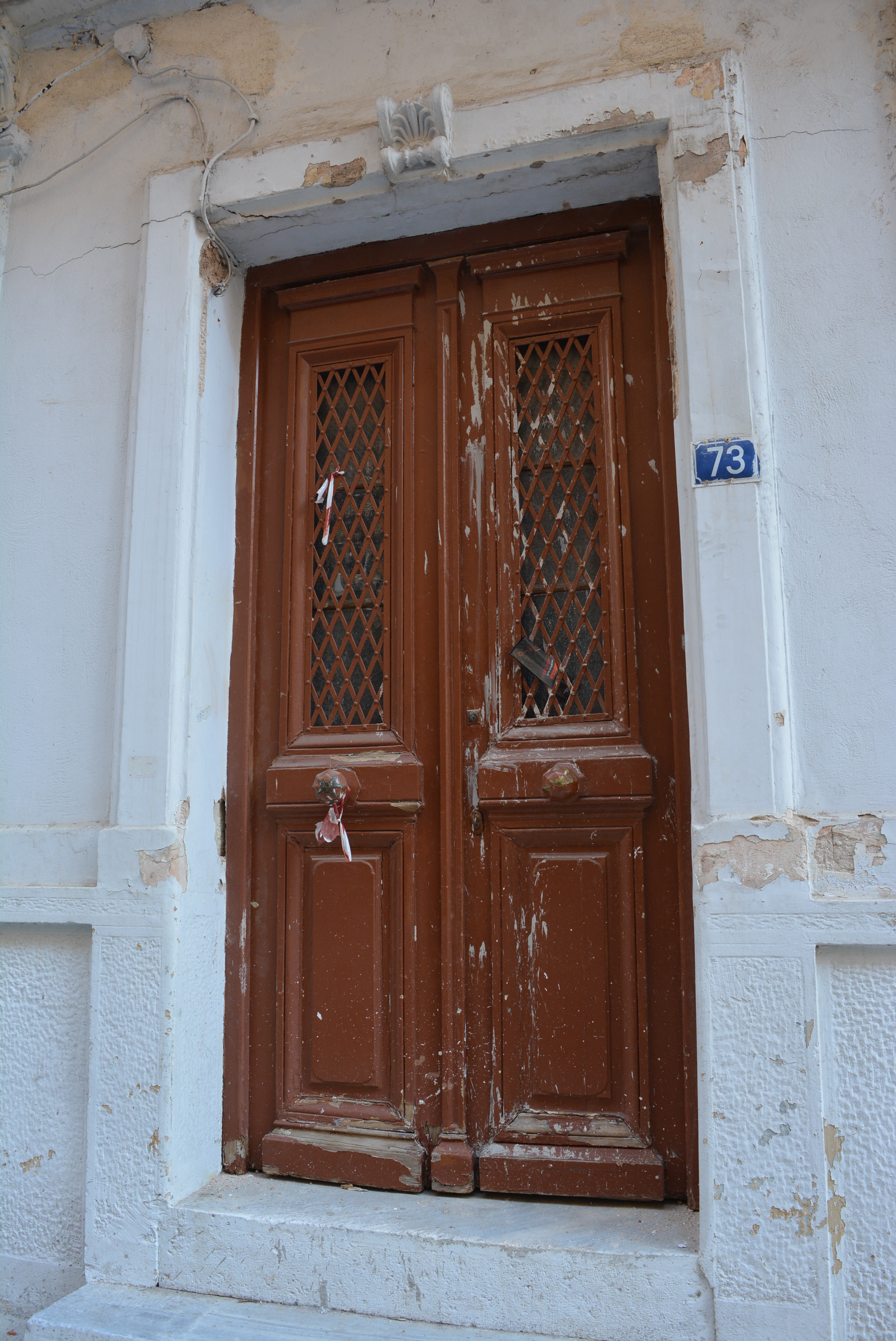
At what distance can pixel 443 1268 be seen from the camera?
2.17 meters

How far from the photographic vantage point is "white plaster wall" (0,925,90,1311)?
2.51 meters

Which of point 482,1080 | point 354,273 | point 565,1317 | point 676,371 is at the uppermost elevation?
point 354,273

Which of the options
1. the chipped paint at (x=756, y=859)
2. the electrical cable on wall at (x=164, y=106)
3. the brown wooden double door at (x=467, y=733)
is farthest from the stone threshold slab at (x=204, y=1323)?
the electrical cable on wall at (x=164, y=106)

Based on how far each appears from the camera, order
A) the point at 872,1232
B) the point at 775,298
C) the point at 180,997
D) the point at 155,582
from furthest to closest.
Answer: the point at 155,582
the point at 180,997
the point at 775,298
the point at 872,1232

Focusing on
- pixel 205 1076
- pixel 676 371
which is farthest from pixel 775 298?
pixel 205 1076

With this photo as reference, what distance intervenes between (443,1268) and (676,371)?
2.20m

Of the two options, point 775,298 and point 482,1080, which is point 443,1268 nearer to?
point 482,1080

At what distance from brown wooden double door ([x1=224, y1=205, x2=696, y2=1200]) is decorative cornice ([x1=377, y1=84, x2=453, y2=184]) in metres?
0.30

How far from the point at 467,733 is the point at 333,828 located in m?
0.45

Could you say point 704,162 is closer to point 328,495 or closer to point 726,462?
point 726,462

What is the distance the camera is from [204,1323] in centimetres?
220

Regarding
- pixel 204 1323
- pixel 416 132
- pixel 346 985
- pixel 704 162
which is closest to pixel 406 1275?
pixel 204 1323

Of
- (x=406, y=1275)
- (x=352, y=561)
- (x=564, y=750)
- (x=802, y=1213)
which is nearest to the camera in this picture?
(x=802, y=1213)

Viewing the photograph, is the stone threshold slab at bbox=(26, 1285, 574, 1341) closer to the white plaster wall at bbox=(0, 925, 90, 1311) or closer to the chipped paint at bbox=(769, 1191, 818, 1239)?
the white plaster wall at bbox=(0, 925, 90, 1311)
